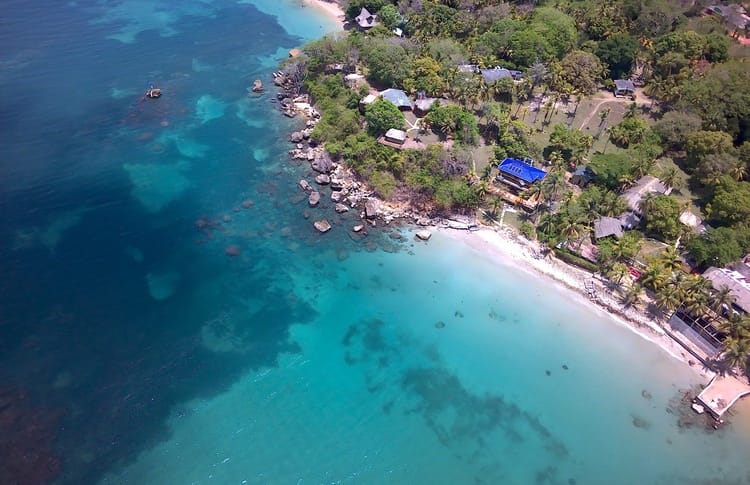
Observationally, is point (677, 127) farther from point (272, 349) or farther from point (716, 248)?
point (272, 349)

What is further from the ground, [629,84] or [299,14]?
[629,84]

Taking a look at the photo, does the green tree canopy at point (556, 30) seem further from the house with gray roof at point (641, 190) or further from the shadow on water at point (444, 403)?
the shadow on water at point (444, 403)

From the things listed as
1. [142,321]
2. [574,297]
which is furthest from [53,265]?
[574,297]

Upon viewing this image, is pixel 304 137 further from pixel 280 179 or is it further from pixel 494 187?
pixel 494 187

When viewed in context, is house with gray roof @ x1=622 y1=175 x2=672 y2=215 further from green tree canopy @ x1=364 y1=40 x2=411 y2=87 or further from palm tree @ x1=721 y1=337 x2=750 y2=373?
green tree canopy @ x1=364 y1=40 x2=411 y2=87

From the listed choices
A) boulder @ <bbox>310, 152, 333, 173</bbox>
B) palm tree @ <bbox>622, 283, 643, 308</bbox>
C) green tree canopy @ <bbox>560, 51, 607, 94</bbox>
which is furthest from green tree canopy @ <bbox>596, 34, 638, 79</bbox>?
boulder @ <bbox>310, 152, 333, 173</bbox>

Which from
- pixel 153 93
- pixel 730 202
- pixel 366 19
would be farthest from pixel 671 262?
pixel 153 93

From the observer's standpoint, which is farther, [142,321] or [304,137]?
[304,137]
